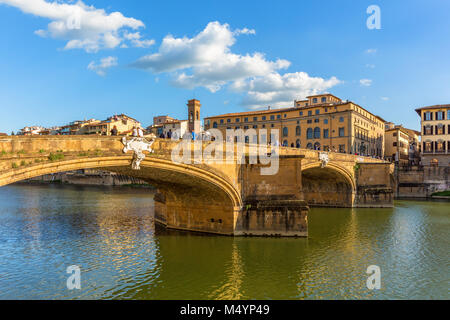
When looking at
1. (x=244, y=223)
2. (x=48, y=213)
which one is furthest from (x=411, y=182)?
(x=48, y=213)

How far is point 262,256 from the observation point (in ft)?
49.1

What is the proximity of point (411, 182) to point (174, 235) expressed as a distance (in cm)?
3721

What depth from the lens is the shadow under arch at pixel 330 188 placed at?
3156 cm

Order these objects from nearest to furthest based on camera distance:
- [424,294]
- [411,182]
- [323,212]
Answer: [424,294]
[323,212]
[411,182]

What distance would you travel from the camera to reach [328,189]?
33.6 meters

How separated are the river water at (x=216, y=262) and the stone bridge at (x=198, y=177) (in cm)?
109

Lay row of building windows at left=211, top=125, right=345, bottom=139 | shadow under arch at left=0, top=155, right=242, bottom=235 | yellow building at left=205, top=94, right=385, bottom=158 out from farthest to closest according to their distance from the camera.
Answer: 1. row of building windows at left=211, top=125, right=345, bottom=139
2. yellow building at left=205, top=94, right=385, bottom=158
3. shadow under arch at left=0, top=155, right=242, bottom=235

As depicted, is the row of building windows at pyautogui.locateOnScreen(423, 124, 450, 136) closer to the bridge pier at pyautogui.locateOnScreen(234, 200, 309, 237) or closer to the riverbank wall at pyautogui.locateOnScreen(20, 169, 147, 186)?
the bridge pier at pyautogui.locateOnScreen(234, 200, 309, 237)

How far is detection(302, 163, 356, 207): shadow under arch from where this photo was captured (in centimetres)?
3156

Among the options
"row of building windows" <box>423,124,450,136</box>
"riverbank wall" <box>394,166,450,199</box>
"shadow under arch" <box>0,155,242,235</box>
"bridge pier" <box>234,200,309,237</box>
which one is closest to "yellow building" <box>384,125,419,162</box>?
"row of building windows" <box>423,124,450,136</box>

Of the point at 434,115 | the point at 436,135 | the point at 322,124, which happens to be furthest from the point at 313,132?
the point at 436,135

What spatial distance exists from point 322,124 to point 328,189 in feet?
70.6

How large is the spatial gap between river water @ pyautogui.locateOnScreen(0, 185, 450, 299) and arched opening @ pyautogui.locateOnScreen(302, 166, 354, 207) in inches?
388
